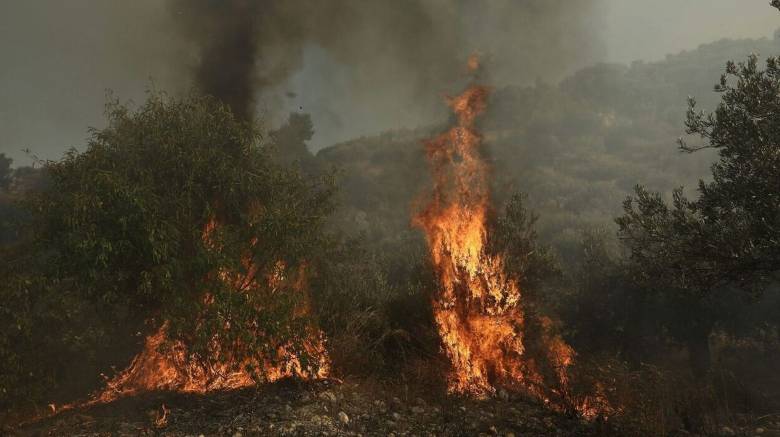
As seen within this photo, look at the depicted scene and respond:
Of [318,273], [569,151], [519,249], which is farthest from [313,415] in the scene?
[569,151]

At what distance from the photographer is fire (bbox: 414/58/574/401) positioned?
14.2 meters

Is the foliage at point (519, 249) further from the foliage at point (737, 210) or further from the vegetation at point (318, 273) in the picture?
the foliage at point (737, 210)

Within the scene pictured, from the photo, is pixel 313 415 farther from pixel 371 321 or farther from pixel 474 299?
pixel 474 299

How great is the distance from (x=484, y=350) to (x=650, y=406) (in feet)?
14.6

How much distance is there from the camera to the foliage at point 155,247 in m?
12.5

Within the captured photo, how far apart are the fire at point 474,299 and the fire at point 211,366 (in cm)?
417

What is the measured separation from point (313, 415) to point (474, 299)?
5.97 metres

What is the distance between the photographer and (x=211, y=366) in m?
14.1

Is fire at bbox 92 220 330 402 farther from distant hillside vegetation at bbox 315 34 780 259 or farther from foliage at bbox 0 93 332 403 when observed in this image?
distant hillside vegetation at bbox 315 34 780 259

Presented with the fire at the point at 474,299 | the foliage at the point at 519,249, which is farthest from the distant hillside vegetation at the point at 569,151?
the fire at the point at 474,299

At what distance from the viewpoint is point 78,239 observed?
38.9ft

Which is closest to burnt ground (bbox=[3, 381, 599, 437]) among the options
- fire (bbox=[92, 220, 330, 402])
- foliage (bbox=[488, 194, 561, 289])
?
fire (bbox=[92, 220, 330, 402])

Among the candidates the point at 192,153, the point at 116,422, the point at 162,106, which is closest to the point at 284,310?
the point at 116,422

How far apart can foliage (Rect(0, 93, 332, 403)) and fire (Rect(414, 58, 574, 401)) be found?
4.60 meters
